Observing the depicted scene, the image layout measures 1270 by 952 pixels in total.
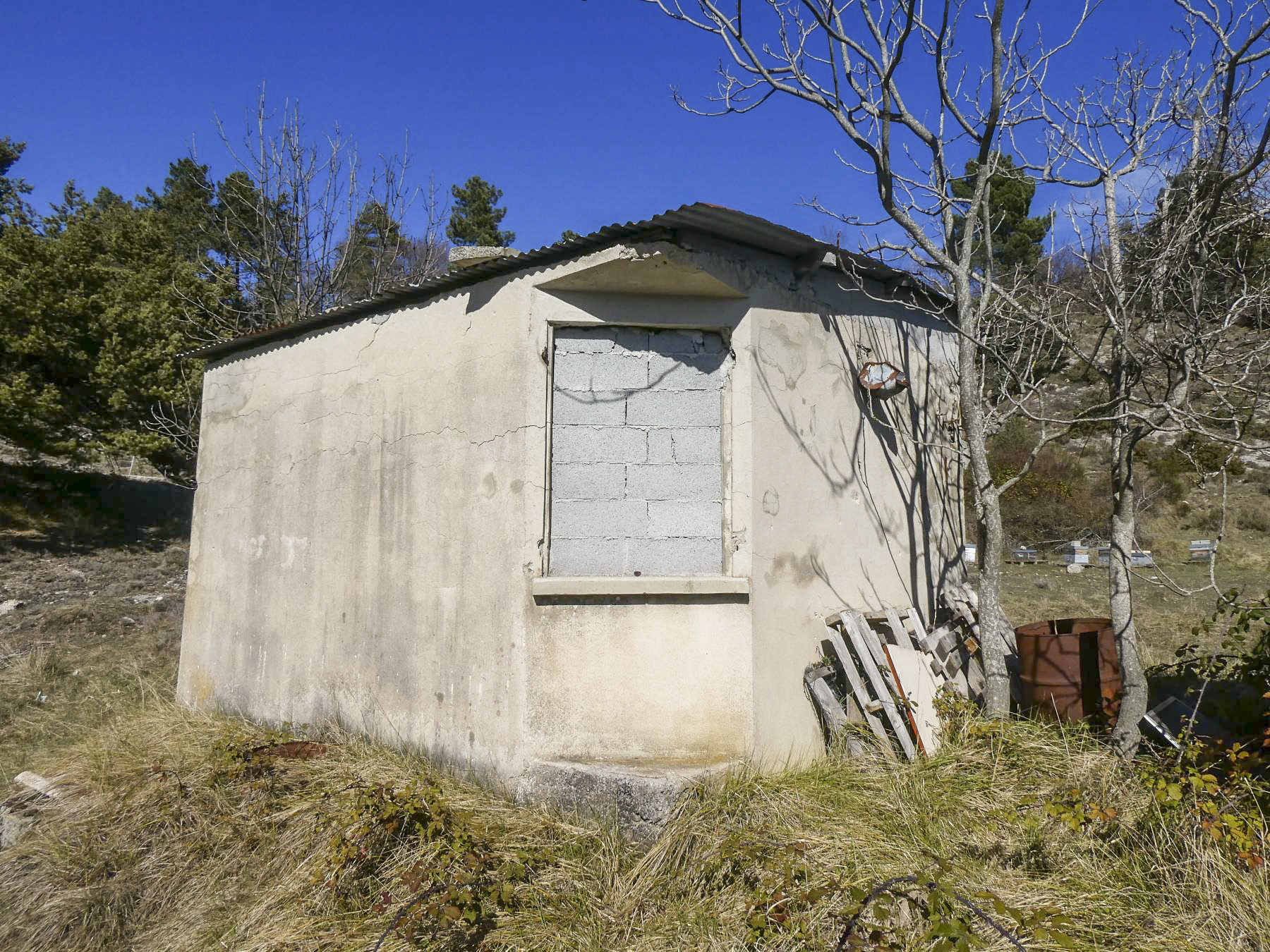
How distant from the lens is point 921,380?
670 cm

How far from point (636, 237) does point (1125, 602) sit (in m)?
3.83

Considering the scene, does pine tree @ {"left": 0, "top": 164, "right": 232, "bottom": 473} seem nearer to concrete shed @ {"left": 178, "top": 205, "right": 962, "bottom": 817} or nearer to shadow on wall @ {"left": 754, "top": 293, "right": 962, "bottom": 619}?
concrete shed @ {"left": 178, "top": 205, "right": 962, "bottom": 817}

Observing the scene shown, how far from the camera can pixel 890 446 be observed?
624cm

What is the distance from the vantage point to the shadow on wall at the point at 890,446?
18.3 ft

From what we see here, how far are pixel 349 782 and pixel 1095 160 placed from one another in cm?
674

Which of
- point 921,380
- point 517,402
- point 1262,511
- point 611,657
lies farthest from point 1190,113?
point 1262,511

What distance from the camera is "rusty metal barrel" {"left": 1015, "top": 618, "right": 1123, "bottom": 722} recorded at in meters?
5.35

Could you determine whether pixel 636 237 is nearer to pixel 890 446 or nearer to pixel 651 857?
pixel 890 446

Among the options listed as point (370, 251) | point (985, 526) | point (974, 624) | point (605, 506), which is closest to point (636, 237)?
point (605, 506)

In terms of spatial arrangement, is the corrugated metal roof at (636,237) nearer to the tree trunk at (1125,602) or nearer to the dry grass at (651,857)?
the tree trunk at (1125,602)

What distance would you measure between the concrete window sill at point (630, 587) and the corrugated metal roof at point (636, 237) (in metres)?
2.08

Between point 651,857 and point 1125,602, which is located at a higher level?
point 1125,602

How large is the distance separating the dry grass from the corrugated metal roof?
328 centimetres

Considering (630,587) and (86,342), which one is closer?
(630,587)
